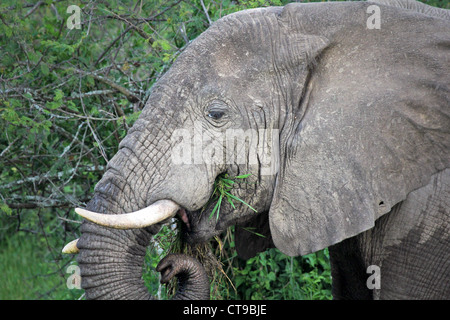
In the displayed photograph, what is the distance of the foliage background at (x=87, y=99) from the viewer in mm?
4184

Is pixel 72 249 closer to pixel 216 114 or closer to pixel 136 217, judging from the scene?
pixel 136 217

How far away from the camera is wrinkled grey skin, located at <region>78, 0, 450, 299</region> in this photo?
277cm

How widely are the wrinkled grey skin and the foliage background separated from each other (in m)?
1.20

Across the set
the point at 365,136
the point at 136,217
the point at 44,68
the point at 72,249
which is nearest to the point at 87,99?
the point at 44,68

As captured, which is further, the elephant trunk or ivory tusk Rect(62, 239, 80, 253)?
ivory tusk Rect(62, 239, 80, 253)

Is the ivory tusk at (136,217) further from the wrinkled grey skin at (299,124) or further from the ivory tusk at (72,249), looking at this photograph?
the ivory tusk at (72,249)

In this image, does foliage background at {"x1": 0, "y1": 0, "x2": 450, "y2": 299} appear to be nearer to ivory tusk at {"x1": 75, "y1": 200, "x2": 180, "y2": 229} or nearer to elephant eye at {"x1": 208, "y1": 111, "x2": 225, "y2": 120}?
elephant eye at {"x1": 208, "y1": 111, "x2": 225, "y2": 120}

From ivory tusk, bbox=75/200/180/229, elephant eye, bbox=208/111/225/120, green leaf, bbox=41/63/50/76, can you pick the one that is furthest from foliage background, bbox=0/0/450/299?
ivory tusk, bbox=75/200/180/229

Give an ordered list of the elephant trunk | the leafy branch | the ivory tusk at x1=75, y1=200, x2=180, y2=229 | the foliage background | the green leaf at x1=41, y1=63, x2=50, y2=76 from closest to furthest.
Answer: the ivory tusk at x1=75, y1=200, x2=180, y2=229 → the elephant trunk → the leafy branch → the green leaf at x1=41, y1=63, x2=50, y2=76 → the foliage background

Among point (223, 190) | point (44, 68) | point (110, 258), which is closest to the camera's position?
point (110, 258)

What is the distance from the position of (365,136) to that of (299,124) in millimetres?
278

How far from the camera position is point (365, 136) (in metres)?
2.77
